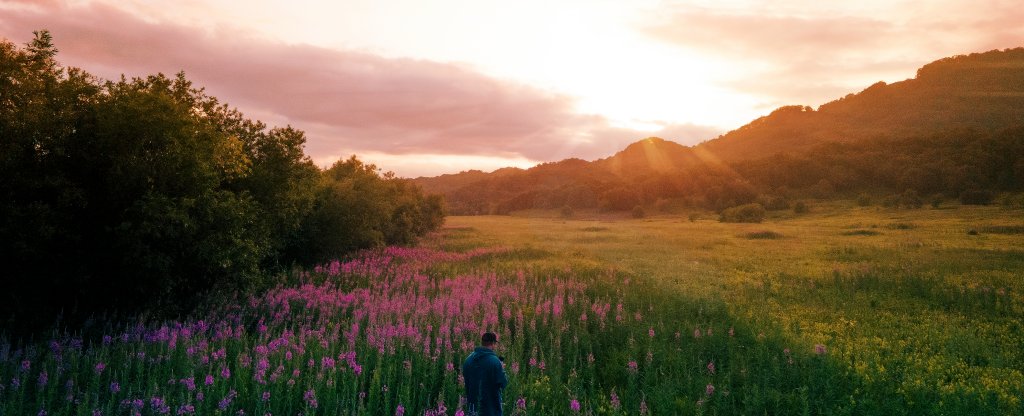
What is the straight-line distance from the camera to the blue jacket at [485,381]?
6.03 m

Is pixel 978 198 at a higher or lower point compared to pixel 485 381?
higher

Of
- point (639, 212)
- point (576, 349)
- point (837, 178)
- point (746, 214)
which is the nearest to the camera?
point (576, 349)

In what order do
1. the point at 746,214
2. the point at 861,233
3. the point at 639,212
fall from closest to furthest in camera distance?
the point at 861,233 < the point at 746,214 < the point at 639,212

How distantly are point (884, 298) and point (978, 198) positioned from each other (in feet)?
225

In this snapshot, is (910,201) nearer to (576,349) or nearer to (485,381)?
(576,349)

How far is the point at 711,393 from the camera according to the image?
8656 millimetres

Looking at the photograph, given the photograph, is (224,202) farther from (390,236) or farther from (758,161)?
(758,161)

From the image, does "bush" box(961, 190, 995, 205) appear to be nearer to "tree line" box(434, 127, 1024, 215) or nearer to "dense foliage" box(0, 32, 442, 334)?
"tree line" box(434, 127, 1024, 215)

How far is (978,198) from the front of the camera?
212 feet

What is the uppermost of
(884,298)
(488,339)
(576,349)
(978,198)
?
(488,339)

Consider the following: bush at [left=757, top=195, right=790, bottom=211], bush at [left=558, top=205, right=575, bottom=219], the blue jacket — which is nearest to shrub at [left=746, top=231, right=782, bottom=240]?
bush at [left=757, top=195, right=790, bottom=211]

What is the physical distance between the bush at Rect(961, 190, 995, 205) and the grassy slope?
38.1 meters

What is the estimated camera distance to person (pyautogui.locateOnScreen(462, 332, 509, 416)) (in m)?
6.03

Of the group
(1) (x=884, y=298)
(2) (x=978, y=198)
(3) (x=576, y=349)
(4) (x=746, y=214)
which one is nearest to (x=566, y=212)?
(4) (x=746, y=214)
